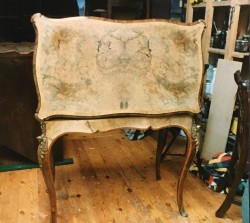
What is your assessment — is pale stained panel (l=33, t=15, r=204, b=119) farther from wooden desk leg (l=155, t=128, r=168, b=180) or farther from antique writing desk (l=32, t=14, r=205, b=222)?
wooden desk leg (l=155, t=128, r=168, b=180)

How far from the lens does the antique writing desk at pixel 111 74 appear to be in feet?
4.64

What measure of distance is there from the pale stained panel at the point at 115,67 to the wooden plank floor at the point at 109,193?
28.3 inches

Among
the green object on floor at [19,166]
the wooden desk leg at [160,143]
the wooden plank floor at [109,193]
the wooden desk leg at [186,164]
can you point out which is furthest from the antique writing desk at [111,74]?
the green object on floor at [19,166]

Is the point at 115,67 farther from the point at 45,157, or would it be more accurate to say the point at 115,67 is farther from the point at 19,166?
the point at 19,166

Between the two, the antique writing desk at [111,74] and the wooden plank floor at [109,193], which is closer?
the antique writing desk at [111,74]

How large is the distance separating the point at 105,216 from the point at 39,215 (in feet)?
1.35

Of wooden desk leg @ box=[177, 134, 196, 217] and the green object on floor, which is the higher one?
wooden desk leg @ box=[177, 134, 196, 217]

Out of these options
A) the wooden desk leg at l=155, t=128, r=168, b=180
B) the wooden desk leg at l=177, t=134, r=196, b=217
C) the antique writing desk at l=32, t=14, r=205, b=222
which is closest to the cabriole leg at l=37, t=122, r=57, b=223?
the antique writing desk at l=32, t=14, r=205, b=222

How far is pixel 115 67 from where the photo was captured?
4.89ft

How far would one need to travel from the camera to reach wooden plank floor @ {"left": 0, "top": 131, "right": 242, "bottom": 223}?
182 centimetres

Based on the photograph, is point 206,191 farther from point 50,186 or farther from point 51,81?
point 51,81

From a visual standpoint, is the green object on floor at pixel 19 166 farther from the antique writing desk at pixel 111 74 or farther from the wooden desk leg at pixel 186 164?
the wooden desk leg at pixel 186 164

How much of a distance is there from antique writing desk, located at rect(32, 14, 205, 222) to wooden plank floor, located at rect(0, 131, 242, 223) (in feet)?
1.11

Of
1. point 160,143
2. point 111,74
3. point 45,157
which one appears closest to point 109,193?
point 160,143
